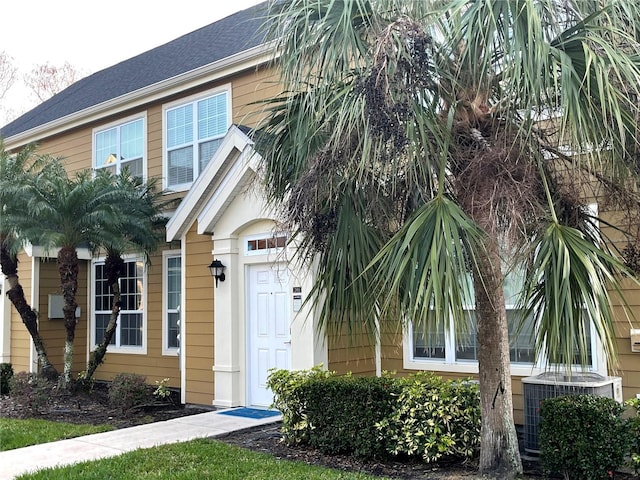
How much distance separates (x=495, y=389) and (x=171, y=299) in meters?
7.75

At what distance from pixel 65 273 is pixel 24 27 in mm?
4913

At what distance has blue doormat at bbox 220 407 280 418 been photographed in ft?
27.2

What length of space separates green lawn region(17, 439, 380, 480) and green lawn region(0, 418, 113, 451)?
1676mm

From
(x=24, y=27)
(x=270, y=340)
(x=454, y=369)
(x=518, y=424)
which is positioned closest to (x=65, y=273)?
(x=270, y=340)

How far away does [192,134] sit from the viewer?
463 inches

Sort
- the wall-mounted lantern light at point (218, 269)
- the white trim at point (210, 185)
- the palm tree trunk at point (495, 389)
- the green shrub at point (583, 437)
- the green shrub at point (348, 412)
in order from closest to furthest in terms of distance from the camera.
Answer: the green shrub at point (583, 437)
the palm tree trunk at point (495, 389)
the green shrub at point (348, 412)
the white trim at point (210, 185)
the wall-mounted lantern light at point (218, 269)

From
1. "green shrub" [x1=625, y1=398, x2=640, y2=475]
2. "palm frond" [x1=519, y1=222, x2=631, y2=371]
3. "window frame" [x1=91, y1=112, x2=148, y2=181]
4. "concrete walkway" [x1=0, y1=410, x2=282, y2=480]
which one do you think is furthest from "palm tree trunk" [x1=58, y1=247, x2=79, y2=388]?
"green shrub" [x1=625, y1=398, x2=640, y2=475]

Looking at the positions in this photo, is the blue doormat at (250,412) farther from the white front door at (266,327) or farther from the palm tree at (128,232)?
the palm tree at (128,232)

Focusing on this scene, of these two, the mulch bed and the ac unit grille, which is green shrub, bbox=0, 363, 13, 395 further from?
the ac unit grille

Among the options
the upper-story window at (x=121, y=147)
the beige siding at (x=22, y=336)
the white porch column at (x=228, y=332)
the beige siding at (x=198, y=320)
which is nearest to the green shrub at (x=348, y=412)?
the white porch column at (x=228, y=332)

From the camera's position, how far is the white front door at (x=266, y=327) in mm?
8625

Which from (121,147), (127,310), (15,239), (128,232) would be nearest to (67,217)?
(128,232)

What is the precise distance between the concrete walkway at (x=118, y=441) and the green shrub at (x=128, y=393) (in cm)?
95

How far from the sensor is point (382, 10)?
15.7ft
